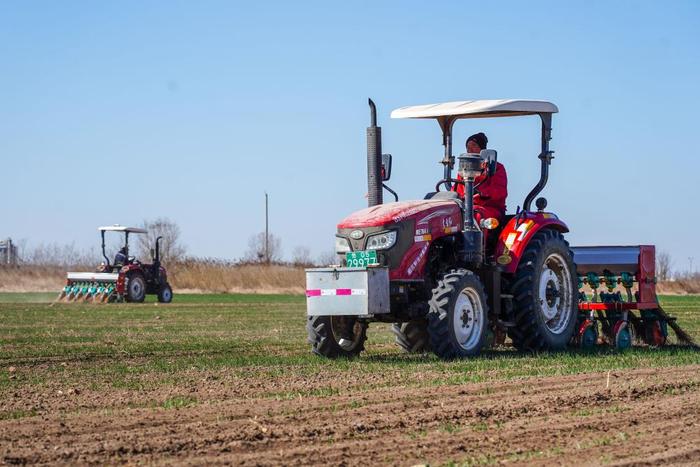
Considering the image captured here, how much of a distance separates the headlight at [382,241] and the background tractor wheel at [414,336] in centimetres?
163

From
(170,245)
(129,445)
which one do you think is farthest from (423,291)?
(170,245)

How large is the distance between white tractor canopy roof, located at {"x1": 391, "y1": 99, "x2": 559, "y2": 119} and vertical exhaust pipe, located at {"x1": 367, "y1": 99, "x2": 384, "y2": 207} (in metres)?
0.87

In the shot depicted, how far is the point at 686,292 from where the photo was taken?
45.9 m

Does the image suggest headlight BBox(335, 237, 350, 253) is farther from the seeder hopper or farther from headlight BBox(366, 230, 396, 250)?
the seeder hopper

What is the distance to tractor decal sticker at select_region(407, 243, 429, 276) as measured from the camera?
12008 mm

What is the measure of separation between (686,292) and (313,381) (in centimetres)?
3823

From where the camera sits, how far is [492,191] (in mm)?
12977

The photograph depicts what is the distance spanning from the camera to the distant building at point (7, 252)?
189 feet

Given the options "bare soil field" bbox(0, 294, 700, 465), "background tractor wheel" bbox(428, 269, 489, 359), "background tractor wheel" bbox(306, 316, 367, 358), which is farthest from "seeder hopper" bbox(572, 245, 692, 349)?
"background tractor wheel" bbox(306, 316, 367, 358)

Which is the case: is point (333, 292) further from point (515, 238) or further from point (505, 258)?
point (515, 238)

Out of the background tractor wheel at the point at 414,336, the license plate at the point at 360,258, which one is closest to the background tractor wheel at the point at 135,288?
the background tractor wheel at the point at 414,336

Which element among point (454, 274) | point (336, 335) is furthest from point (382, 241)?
point (336, 335)

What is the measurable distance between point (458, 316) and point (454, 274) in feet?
1.42

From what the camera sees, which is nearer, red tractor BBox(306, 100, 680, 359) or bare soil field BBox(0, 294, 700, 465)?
bare soil field BBox(0, 294, 700, 465)
